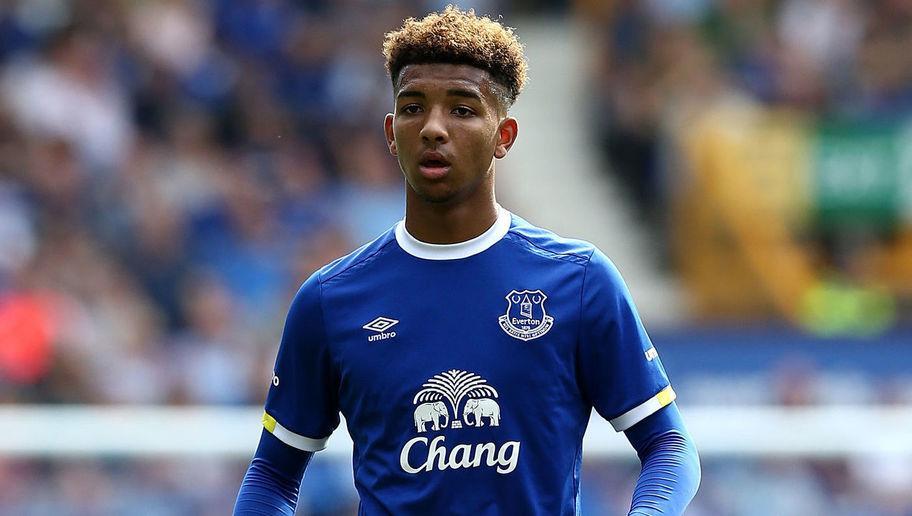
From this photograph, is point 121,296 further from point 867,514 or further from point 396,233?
point 396,233

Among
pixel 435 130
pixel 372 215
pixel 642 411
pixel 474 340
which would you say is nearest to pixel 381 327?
pixel 474 340

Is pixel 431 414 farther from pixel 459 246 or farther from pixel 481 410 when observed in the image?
pixel 459 246

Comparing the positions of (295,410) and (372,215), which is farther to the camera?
(372,215)

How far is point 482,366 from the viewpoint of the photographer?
3.27 metres

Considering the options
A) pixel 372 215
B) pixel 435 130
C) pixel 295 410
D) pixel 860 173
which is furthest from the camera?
pixel 860 173

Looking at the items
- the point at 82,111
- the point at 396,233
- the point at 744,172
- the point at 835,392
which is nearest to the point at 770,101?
the point at 744,172

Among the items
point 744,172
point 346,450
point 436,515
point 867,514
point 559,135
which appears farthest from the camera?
point 559,135

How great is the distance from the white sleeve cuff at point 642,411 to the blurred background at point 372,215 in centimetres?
466

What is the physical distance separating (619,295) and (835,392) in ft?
21.2

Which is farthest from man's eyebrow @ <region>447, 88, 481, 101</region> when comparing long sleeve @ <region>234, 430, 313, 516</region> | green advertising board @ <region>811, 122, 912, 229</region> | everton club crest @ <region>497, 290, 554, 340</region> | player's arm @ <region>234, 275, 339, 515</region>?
green advertising board @ <region>811, 122, 912, 229</region>

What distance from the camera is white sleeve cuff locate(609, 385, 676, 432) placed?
10.8ft

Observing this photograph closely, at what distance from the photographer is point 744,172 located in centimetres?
1116

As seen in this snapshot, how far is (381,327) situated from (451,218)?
265mm

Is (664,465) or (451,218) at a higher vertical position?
(451,218)
